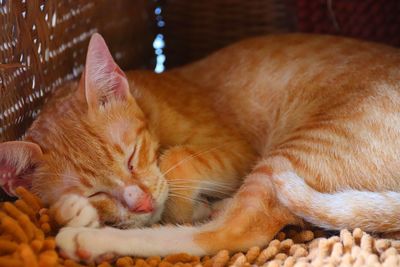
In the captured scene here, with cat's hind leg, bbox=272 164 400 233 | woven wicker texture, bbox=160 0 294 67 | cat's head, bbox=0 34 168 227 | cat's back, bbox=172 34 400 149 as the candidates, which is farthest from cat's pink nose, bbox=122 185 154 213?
woven wicker texture, bbox=160 0 294 67

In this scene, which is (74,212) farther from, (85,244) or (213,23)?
(213,23)

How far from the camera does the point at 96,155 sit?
1749 mm

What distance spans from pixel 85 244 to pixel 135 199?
209 millimetres

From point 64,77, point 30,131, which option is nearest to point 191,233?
point 30,131

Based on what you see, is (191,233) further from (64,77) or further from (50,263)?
(64,77)

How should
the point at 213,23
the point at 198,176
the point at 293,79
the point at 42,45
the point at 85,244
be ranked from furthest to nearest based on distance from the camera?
the point at 213,23
the point at 293,79
the point at 42,45
the point at 198,176
the point at 85,244

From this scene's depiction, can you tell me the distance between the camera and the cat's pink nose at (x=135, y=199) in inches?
67.4

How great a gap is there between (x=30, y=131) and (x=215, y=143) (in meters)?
0.66

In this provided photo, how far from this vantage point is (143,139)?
1.89 metres

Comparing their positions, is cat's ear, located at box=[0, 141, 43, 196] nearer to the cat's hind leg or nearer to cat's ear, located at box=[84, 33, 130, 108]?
cat's ear, located at box=[84, 33, 130, 108]

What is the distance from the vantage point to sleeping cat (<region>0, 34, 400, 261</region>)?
65.6 inches

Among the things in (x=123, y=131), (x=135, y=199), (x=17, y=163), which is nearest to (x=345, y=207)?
(x=135, y=199)

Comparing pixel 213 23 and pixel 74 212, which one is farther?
pixel 213 23

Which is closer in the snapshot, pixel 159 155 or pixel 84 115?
pixel 84 115
